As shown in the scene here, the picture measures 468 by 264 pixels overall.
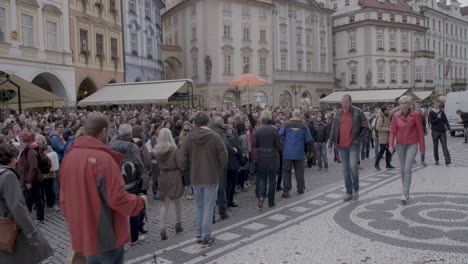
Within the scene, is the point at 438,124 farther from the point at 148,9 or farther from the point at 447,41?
the point at 447,41

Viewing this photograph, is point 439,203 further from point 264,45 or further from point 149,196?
point 264,45

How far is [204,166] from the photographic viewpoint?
6.31 meters

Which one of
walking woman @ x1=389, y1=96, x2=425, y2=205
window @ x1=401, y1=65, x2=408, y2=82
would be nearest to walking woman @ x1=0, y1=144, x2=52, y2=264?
walking woman @ x1=389, y1=96, x2=425, y2=205

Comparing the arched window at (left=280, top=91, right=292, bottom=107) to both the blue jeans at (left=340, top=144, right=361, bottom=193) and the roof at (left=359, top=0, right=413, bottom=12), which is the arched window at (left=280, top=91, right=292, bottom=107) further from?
the blue jeans at (left=340, top=144, right=361, bottom=193)

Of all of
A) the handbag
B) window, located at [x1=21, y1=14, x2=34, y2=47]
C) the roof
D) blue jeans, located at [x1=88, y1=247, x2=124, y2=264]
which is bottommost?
blue jeans, located at [x1=88, y1=247, x2=124, y2=264]

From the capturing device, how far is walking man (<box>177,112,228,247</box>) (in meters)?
6.31

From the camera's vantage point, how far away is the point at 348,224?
705 cm

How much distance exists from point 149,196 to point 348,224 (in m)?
4.88

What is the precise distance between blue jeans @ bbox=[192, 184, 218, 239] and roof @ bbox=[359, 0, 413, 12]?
59.3 metres

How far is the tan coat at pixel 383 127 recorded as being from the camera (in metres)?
13.0

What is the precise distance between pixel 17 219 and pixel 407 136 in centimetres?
708

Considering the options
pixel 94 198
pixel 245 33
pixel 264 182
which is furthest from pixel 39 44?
pixel 245 33

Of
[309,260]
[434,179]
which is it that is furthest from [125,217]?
[434,179]

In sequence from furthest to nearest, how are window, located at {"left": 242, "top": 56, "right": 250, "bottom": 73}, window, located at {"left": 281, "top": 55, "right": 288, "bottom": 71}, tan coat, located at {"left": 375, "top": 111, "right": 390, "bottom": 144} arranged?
window, located at {"left": 281, "top": 55, "right": 288, "bottom": 71} < window, located at {"left": 242, "top": 56, "right": 250, "bottom": 73} < tan coat, located at {"left": 375, "top": 111, "right": 390, "bottom": 144}
